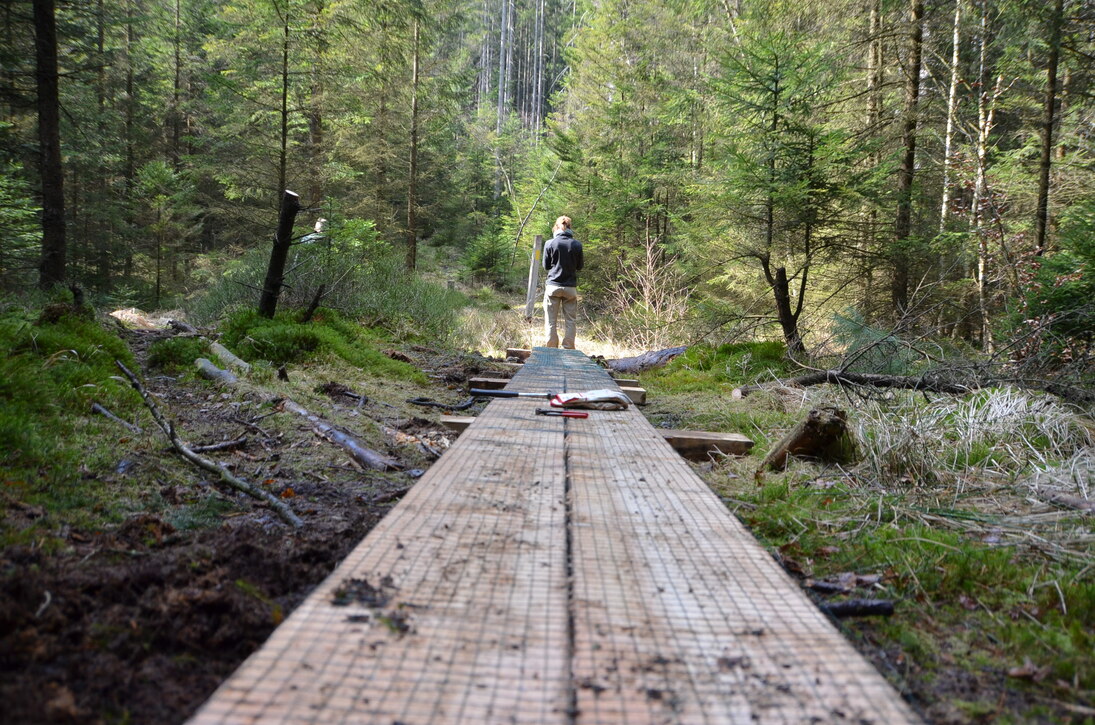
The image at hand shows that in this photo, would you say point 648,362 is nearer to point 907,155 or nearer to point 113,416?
point 907,155

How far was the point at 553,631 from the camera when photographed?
1186 millimetres

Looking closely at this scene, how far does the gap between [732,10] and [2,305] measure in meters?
20.0


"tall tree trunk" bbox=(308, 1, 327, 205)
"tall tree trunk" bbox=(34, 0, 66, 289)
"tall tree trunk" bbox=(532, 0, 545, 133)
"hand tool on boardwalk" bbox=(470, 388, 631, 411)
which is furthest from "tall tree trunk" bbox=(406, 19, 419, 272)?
"tall tree trunk" bbox=(532, 0, 545, 133)

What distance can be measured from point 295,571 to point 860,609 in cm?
180

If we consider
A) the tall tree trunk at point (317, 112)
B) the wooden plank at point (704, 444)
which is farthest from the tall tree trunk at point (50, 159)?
the wooden plank at point (704, 444)

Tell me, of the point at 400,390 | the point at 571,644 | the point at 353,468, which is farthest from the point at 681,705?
the point at 400,390

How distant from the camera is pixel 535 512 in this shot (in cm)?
186

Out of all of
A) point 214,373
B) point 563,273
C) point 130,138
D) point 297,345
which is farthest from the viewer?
point 130,138

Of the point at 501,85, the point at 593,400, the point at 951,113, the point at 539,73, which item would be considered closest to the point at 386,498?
the point at 593,400

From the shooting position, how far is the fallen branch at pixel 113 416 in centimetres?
333

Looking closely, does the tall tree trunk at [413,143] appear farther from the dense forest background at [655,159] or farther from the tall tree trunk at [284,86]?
the tall tree trunk at [284,86]

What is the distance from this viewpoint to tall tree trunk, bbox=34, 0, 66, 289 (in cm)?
866

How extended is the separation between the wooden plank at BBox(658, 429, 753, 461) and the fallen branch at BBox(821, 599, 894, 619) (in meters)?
1.88

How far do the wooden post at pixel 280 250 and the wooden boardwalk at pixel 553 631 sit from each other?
583cm
